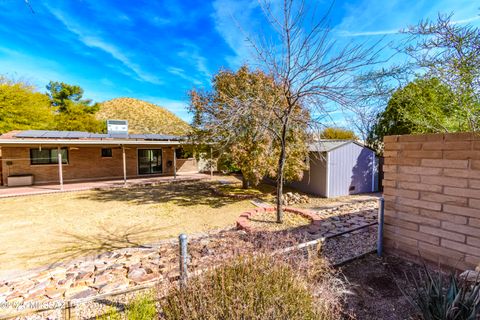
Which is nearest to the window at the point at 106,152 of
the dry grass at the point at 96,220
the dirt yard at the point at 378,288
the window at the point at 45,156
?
the window at the point at 45,156

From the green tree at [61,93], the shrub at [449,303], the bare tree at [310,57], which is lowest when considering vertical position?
the shrub at [449,303]

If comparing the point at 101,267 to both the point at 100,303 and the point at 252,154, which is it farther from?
the point at 252,154

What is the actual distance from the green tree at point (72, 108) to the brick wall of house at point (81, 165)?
48.9 feet

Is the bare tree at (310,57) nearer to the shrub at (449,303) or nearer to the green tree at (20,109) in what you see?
the shrub at (449,303)

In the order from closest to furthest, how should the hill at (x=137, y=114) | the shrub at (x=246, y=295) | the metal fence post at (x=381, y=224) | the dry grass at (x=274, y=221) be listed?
the shrub at (x=246, y=295)
the metal fence post at (x=381, y=224)
the dry grass at (x=274, y=221)
the hill at (x=137, y=114)

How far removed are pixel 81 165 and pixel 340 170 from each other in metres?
15.3

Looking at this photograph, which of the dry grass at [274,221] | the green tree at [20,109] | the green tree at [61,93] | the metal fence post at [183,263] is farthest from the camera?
the green tree at [61,93]

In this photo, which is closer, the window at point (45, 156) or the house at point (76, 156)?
the house at point (76, 156)

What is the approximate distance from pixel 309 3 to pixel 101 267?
230 inches

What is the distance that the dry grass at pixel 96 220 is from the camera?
4855mm

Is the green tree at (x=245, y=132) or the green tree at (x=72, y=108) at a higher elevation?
the green tree at (x=72, y=108)

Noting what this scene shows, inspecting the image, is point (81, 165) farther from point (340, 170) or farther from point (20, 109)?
point (340, 170)

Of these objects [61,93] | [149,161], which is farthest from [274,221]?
[61,93]

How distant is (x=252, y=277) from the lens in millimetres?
2156
